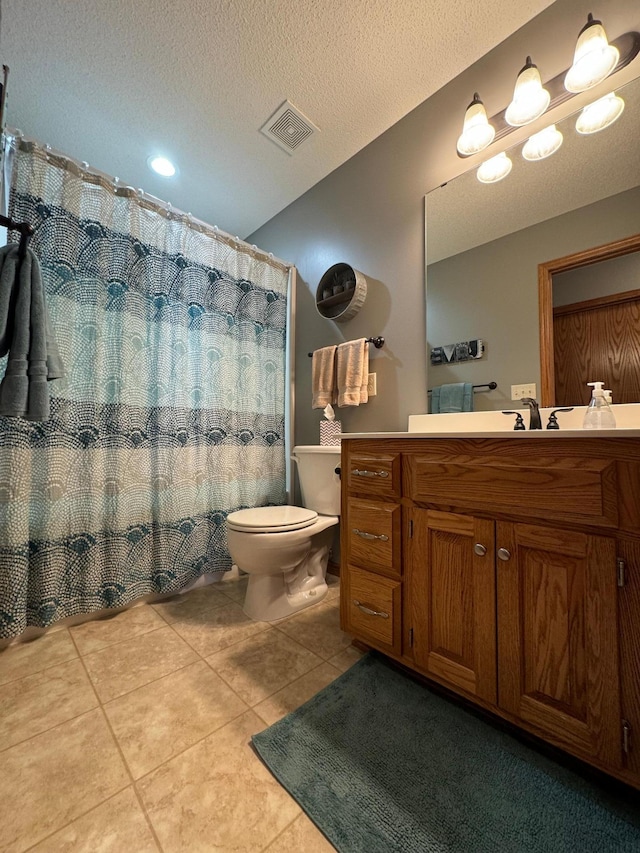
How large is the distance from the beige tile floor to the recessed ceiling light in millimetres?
2382

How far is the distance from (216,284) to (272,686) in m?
1.84

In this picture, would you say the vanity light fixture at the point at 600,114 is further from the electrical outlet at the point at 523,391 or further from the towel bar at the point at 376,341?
the towel bar at the point at 376,341

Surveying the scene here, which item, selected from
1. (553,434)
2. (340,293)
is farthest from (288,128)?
(553,434)

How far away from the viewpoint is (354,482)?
1159 mm

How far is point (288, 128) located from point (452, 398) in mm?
1635

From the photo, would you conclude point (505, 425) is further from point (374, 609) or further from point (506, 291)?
point (374, 609)

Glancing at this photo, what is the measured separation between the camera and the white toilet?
135cm

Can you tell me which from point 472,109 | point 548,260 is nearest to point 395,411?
point 548,260

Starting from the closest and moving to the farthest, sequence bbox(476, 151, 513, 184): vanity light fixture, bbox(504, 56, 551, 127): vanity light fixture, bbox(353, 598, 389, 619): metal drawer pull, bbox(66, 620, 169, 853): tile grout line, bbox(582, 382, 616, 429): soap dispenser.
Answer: bbox(66, 620, 169, 853): tile grout line, bbox(582, 382, 616, 429): soap dispenser, bbox(353, 598, 389, 619): metal drawer pull, bbox(504, 56, 551, 127): vanity light fixture, bbox(476, 151, 513, 184): vanity light fixture

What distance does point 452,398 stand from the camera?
4.62ft

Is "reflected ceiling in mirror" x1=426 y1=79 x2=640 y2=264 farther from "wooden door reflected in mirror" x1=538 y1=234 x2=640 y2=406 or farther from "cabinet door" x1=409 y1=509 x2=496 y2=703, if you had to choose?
"cabinet door" x1=409 y1=509 x2=496 y2=703

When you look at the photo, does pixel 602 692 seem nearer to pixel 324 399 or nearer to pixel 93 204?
pixel 324 399

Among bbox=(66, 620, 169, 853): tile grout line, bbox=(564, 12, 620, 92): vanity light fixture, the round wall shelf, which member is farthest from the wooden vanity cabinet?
bbox=(564, 12, 620, 92): vanity light fixture

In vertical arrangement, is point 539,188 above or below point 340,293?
above
